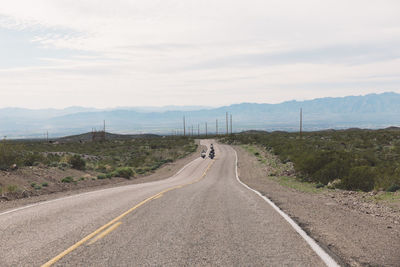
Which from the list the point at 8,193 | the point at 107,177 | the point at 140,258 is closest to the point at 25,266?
the point at 140,258

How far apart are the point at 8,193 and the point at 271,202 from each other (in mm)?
11559

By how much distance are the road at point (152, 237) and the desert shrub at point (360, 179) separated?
8289 mm

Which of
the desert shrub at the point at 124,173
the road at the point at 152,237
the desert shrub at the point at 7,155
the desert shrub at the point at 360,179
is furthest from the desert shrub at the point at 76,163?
the desert shrub at the point at 360,179

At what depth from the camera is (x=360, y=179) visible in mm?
17906

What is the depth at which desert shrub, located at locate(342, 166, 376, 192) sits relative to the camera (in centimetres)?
1750

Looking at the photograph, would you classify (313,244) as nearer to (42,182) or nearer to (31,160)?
(42,182)

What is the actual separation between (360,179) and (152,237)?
13.5m

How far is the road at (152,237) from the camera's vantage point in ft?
20.1

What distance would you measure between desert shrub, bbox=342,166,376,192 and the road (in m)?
8.29

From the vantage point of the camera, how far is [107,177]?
91.3 ft

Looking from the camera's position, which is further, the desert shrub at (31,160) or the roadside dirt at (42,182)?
the desert shrub at (31,160)

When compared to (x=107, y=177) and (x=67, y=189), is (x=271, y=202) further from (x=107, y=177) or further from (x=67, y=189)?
(x=107, y=177)

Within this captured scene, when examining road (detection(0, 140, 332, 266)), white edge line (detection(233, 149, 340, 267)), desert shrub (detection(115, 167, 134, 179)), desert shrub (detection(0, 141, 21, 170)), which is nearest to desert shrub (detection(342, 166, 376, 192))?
road (detection(0, 140, 332, 266))

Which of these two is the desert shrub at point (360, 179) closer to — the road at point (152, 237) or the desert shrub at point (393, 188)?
the desert shrub at point (393, 188)
